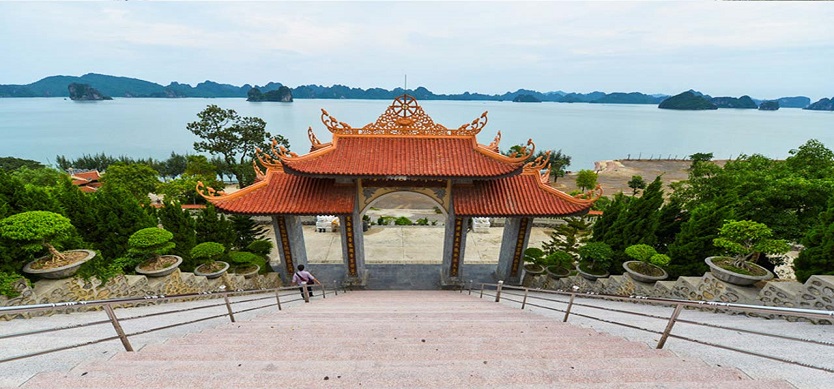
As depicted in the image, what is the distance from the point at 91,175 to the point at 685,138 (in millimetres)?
129204

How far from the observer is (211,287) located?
898cm

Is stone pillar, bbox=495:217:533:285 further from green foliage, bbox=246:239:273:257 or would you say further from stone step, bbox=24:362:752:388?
stone step, bbox=24:362:752:388

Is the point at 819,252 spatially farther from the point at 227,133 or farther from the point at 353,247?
the point at 227,133

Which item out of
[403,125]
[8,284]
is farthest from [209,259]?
[403,125]

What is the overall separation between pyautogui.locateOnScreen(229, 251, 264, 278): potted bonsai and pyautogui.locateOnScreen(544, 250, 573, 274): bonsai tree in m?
9.01

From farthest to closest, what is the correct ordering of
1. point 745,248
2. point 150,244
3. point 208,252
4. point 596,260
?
point 596,260, point 208,252, point 150,244, point 745,248

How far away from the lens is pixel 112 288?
6.74m

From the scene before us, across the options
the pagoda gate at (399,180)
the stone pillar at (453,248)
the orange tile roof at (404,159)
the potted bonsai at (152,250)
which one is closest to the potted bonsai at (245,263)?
the pagoda gate at (399,180)

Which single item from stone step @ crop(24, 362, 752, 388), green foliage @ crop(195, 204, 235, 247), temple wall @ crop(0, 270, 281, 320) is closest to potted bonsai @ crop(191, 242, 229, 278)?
temple wall @ crop(0, 270, 281, 320)

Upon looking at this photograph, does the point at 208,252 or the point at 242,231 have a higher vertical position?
the point at 208,252

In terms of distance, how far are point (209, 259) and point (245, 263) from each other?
1474 mm

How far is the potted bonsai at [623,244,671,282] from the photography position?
8008mm

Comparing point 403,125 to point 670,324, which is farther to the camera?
point 403,125

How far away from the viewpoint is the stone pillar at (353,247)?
432 inches
